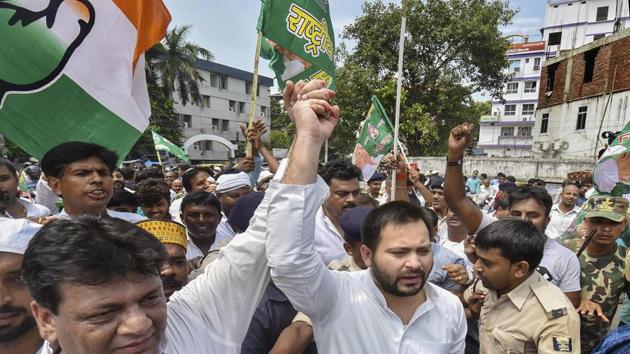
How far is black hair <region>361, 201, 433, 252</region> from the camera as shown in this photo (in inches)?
65.7

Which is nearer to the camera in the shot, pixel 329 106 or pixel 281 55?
pixel 329 106

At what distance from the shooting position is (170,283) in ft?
6.28

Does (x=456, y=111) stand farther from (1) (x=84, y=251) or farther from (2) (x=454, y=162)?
(1) (x=84, y=251)

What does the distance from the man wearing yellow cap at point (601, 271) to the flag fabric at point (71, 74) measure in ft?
10.5

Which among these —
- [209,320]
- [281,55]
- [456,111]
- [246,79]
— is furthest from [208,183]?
[246,79]

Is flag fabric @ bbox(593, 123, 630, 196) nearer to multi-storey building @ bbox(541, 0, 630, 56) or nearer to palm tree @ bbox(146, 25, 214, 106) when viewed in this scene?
palm tree @ bbox(146, 25, 214, 106)

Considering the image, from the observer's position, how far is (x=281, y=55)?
3820mm

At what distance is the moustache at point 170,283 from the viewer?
190 centimetres

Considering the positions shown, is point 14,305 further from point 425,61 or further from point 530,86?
point 530,86

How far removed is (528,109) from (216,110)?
37.2 meters

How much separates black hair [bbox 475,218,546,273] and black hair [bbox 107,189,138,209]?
2.73 metres

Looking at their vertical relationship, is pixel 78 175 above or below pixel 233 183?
above

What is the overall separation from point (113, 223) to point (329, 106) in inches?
30.0

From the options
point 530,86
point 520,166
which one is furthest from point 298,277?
point 530,86
